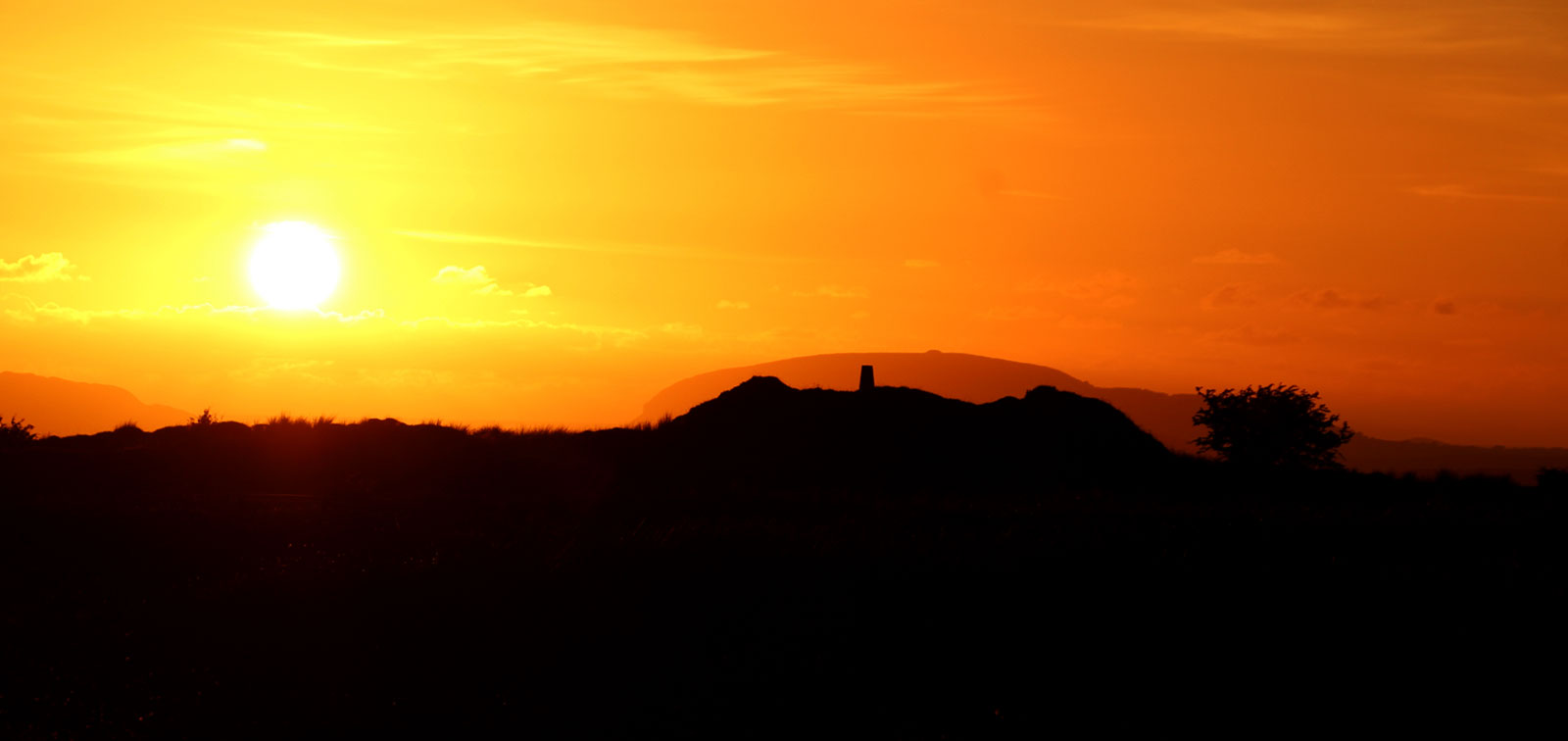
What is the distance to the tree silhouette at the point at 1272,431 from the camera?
48094 millimetres

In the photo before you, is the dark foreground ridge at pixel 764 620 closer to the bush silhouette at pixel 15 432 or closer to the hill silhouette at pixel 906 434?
the hill silhouette at pixel 906 434

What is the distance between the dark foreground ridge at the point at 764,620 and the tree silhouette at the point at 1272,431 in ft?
66.7

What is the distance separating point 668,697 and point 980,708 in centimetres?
364

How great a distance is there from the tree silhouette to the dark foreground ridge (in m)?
20.3

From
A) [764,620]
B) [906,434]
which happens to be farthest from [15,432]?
[764,620]

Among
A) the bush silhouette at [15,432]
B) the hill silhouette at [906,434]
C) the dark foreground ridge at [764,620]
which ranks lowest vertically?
the dark foreground ridge at [764,620]

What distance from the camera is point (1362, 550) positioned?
815 inches

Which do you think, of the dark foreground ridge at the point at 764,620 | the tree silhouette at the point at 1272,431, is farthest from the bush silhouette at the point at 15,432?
the tree silhouette at the point at 1272,431

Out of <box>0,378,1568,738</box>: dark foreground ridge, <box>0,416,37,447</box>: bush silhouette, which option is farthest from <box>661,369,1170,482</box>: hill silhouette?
<box>0,416,37,447</box>: bush silhouette

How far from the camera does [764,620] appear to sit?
1700 centimetres

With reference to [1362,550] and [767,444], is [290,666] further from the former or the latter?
[767,444]

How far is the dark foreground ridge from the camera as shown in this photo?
14648 millimetres

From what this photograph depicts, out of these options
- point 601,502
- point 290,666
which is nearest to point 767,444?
point 601,502

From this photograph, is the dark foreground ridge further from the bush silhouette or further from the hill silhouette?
the bush silhouette
